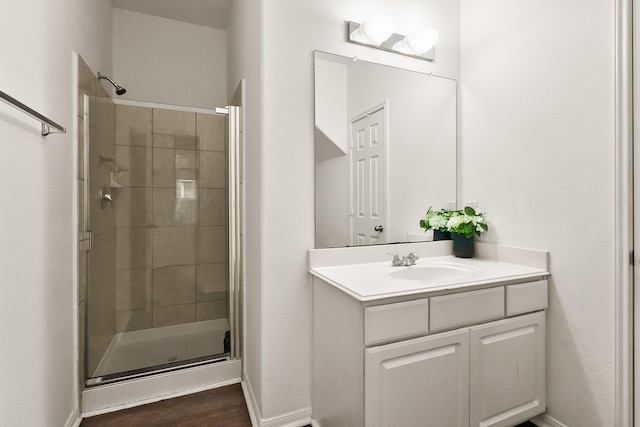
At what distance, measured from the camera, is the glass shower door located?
2146 mm

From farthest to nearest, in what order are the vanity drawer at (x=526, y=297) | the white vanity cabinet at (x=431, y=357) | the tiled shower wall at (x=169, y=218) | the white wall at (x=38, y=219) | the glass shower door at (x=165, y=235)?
1. the tiled shower wall at (x=169, y=218)
2. the glass shower door at (x=165, y=235)
3. the vanity drawer at (x=526, y=297)
4. the white vanity cabinet at (x=431, y=357)
5. the white wall at (x=38, y=219)

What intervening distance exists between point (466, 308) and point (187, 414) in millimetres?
1500

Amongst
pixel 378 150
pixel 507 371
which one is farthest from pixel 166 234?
pixel 507 371

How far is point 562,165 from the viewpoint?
149 centimetres

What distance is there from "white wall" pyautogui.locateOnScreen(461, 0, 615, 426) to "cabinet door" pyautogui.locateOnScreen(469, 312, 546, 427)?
0.10 metres

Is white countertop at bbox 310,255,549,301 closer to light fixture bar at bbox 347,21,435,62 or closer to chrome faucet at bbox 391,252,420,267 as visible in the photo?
chrome faucet at bbox 391,252,420,267

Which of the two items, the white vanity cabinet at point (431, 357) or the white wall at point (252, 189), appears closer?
the white vanity cabinet at point (431, 357)

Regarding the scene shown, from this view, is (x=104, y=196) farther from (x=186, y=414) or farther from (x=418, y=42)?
(x=418, y=42)

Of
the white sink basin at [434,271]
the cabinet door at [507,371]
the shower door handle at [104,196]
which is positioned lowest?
the cabinet door at [507,371]

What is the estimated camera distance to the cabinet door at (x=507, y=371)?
1350 millimetres

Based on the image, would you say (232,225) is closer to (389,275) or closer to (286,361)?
(286,361)

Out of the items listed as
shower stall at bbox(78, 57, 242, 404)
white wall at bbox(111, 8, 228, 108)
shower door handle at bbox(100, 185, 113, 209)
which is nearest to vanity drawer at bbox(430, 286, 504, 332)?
shower stall at bbox(78, 57, 242, 404)

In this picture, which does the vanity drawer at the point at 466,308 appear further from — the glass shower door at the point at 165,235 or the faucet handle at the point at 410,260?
the glass shower door at the point at 165,235

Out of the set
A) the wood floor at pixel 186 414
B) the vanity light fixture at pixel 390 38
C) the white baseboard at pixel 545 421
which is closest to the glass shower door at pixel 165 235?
the wood floor at pixel 186 414
